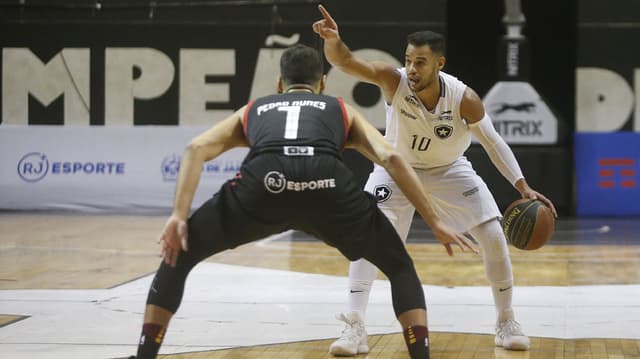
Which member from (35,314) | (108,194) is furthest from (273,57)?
(35,314)

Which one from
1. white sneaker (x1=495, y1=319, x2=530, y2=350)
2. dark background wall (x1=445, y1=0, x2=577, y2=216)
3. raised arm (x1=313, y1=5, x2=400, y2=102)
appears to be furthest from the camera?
dark background wall (x1=445, y1=0, x2=577, y2=216)

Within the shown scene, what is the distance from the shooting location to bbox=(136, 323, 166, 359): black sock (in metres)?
4.26

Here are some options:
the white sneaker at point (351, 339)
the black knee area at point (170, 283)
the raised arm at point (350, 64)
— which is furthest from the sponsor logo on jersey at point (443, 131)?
the black knee area at point (170, 283)

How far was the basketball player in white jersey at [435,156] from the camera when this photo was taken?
18.2ft

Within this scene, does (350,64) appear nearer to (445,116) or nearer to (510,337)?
(445,116)

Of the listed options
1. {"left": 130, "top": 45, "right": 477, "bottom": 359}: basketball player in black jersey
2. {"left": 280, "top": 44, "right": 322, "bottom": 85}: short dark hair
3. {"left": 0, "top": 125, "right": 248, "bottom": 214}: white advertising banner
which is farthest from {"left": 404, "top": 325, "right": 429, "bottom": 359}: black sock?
{"left": 0, "top": 125, "right": 248, "bottom": 214}: white advertising banner

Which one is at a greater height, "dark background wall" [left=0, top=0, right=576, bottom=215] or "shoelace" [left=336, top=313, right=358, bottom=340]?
"dark background wall" [left=0, top=0, right=576, bottom=215]

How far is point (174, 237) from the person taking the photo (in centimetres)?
418

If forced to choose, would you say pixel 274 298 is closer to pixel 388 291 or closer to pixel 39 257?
pixel 388 291

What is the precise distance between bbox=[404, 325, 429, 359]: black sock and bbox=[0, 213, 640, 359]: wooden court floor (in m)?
1.05

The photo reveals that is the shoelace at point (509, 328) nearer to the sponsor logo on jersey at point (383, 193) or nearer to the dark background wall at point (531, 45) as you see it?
the sponsor logo on jersey at point (383, 193)

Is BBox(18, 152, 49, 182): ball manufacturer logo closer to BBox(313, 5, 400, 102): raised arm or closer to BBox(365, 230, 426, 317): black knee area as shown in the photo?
BBox(313, 5, 400, 102): raised arm

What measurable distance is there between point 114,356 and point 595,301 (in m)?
3.84

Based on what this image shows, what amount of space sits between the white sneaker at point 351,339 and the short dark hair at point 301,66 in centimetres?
165
